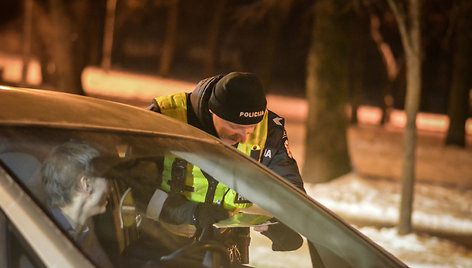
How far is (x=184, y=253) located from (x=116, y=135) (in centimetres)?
46

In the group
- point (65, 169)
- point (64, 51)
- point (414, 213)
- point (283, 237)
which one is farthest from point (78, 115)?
point (64, 51)

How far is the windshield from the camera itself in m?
2.04

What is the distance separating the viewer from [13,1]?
147 ft

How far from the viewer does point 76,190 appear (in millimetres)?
2172

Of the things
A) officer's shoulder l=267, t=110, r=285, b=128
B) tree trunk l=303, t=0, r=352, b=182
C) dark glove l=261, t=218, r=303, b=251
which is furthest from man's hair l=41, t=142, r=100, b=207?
tree trunk l=303, t=0, r=352, b=182

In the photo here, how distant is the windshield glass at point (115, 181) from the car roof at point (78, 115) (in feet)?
0.09

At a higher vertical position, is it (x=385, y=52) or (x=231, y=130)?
(x=231, y=130)

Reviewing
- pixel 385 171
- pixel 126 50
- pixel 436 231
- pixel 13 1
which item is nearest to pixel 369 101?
pixel 126 50

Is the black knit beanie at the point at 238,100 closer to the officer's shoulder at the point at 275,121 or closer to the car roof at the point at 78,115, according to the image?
the officer's shoulder at the point at 275,121

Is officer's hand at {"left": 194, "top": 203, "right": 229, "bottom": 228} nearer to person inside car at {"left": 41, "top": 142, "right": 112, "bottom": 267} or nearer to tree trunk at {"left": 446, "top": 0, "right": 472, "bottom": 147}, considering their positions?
person inside car at {"left": 41, "top": 142, "right": 112, "bottom": 267}

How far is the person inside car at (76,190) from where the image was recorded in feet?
6.62

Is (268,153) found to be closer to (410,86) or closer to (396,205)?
(410,86)

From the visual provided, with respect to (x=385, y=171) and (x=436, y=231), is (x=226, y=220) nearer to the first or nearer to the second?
(x=436, y=231)

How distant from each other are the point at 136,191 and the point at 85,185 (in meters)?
0.43
